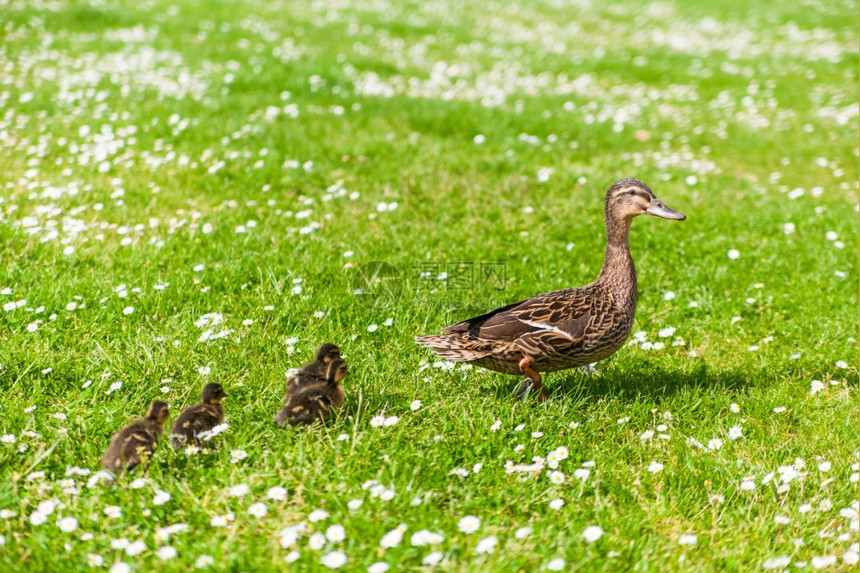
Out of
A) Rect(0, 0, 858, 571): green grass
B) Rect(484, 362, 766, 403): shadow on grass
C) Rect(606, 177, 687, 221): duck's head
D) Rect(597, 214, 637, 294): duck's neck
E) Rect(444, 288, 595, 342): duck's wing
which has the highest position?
Rect(606, 177, 687, 221): duck's head

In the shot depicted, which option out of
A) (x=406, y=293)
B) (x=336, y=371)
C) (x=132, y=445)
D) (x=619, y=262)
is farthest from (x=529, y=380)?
(x=132, y=445)

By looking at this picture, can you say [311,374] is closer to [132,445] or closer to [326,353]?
[326,353]

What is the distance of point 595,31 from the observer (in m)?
21.2

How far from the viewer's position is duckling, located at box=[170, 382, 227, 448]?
438 cm

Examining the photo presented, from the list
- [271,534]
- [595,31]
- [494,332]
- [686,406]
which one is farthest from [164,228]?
[595,31]

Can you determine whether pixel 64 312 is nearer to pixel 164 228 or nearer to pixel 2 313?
pixel 2 313

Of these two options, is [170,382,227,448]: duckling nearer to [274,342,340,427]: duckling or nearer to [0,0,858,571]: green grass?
[0,0,858,571]: green grass

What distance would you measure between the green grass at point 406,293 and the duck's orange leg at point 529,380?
0.13m

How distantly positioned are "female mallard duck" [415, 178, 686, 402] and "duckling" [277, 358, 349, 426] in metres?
0.86

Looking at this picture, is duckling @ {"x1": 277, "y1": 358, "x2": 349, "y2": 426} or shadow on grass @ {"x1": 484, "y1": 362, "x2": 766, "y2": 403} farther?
shadow on grass @ {"x1": 484, "y1": 362, "x2": 766, "y2": 403}

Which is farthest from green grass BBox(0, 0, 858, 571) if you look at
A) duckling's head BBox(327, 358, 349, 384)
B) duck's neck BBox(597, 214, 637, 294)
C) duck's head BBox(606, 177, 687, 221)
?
duck's head BBox(606, 177, 687, 221)

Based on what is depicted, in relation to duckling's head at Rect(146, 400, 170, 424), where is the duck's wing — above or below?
above

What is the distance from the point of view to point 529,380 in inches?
212

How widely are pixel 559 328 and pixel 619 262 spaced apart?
2.78ft
